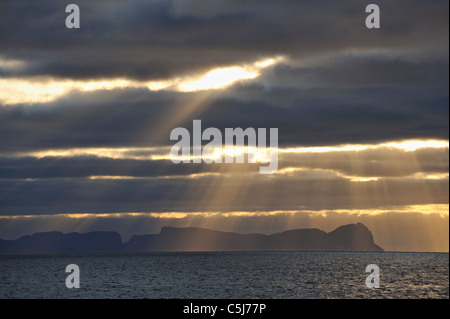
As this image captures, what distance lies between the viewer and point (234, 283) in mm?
131250
